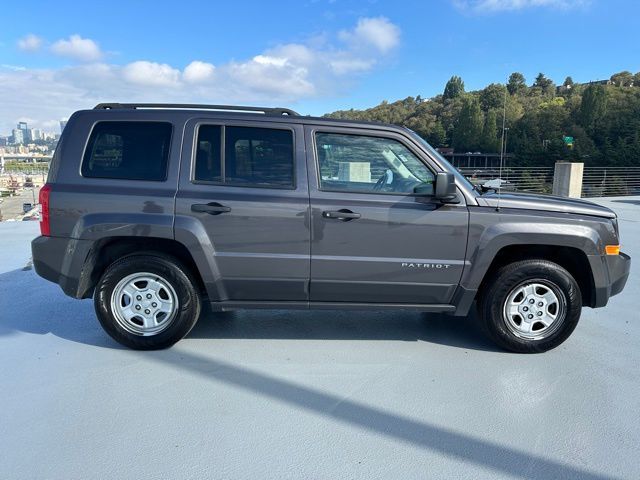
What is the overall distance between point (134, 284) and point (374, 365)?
1.96 m

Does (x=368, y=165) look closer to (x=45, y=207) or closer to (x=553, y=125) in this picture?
(x=45, y=207)

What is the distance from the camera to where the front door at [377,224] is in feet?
10.6

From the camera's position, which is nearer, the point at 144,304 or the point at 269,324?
the point at 144,304

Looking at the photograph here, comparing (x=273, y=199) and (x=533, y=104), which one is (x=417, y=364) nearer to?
(x=273, y=199)

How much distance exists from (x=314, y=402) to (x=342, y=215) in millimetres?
1318

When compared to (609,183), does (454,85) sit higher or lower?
higher

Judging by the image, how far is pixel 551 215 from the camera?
3287mm

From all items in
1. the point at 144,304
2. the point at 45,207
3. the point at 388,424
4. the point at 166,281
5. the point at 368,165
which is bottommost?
the point at 388,424

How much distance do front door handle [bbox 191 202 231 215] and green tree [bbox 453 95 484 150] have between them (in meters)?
60.6

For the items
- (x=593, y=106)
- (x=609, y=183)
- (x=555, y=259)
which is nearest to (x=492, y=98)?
(x=593, y=106)

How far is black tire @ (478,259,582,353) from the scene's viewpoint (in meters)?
3.33

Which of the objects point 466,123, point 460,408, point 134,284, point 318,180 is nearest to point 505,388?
point 460,408

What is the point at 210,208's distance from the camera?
3.20 metres

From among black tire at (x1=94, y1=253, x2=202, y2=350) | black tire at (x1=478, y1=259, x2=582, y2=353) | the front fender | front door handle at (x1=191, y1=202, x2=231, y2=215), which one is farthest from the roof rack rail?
black tire at (x1=478, y1=259, x2=582, y2=353)
